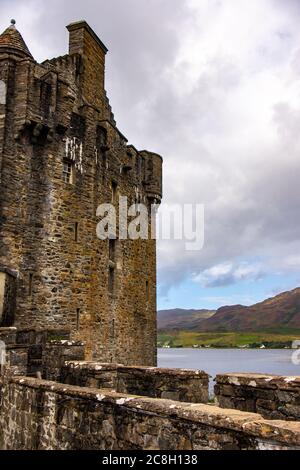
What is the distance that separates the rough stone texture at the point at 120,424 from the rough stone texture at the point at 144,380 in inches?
53.9

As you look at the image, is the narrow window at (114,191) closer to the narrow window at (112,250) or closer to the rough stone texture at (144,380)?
the narrow window at (112,250)

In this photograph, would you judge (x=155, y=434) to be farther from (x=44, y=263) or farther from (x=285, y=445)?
(x=44, y=263)

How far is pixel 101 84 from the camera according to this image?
20172 millimetres

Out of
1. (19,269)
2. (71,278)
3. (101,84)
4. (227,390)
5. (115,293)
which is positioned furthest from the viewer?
(101,84)

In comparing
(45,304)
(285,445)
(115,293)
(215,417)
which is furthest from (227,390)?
(115,293)

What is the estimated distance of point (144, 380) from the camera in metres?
8.60

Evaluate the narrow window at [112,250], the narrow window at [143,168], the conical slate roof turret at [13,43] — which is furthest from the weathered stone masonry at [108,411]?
the narrow window at [143,168]

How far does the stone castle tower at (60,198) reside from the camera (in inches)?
548

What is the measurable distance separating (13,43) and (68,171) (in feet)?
15.5

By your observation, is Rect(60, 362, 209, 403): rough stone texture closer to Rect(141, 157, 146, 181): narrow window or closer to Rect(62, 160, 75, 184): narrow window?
Rect(62, 160, 75, 184): narrow window

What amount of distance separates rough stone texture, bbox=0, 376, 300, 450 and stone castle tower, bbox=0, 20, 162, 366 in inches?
219

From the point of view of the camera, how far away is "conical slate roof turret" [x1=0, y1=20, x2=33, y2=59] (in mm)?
15119

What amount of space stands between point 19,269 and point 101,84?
10.3m
